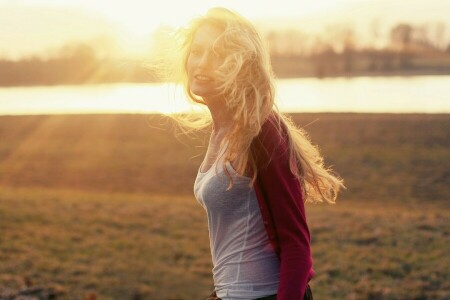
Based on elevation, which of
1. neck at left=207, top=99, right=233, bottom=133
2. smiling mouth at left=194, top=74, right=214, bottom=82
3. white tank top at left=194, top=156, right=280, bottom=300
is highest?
smiling mouth at left=194, top=74, right=214, bottom=82

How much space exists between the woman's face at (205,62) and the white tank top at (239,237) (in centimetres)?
22

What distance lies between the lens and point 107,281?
6.75 metres

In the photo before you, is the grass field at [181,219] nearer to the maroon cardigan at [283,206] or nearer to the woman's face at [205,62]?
the woman's face at [205,62]

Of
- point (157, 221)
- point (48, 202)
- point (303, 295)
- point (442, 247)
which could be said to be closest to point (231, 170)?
point (303, 295)

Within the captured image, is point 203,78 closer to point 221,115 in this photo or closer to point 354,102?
point 221,115

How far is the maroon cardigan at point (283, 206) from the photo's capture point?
1.67 metres

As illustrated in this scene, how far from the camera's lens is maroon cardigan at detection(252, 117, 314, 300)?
5.48 ft

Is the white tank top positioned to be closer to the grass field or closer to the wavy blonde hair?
the wavy blonde hair

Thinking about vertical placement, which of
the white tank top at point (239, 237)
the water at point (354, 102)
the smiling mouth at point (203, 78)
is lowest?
the water at point (354, 102)

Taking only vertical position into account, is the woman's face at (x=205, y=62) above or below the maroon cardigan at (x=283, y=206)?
above

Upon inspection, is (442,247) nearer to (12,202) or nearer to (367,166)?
(12,202)

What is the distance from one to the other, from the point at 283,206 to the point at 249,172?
0.13m

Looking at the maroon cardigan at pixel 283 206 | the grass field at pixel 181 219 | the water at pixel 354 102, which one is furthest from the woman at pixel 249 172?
the water at pixel 354 102

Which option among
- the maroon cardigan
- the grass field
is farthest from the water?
the maroon cardigan
